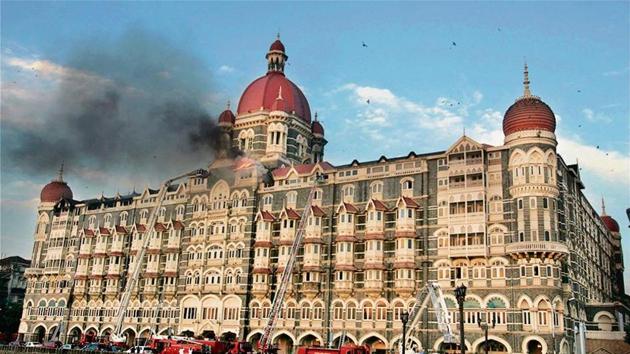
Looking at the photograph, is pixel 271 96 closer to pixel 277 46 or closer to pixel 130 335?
pixel 277 46

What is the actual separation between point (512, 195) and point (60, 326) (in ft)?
217

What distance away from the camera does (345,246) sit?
6669 cm

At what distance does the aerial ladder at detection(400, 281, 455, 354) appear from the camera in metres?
54.9

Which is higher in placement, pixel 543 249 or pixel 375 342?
pixel 543 249

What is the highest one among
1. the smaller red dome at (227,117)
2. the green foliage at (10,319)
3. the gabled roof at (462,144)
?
the smaller red dome at (227,117)

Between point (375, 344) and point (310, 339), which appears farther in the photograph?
point (310, 339)

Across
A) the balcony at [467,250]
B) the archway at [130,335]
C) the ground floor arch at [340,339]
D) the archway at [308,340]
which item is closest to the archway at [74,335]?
the archway at [130,335]

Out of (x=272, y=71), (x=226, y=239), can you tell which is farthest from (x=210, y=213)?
(x=272, y=71)

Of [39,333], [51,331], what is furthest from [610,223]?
[39,333]

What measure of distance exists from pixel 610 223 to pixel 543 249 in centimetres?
4992

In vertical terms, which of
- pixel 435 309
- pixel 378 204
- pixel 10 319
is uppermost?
pixel 378 204

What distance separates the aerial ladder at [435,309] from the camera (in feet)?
180

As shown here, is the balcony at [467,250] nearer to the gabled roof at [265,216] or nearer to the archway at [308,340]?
the archway at [308,340]

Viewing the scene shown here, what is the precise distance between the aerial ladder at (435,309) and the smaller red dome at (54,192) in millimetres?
63649
